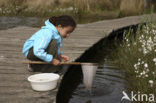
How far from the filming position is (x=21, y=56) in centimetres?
545

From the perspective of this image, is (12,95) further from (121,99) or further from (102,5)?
(102,5)

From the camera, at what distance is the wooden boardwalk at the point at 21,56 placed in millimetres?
3492

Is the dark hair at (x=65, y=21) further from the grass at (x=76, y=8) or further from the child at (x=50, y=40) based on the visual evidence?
the grass at (x=76, y=8)

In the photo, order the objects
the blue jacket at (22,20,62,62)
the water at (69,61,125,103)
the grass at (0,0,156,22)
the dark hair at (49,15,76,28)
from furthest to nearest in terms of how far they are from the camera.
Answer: the grass at (0,0,156,22)
the water at (69,61,125,103)
the dark hair at (49,15,76,28)
the blue jacket at (22,20,62,62)

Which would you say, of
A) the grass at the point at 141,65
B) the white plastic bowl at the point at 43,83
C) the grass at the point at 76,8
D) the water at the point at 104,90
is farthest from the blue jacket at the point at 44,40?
the grass at the point at 76,8

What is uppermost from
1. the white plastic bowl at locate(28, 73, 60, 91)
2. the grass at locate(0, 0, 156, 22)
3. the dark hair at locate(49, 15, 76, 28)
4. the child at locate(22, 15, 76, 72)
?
the dark hair at locate(49, 15, 76, 28)

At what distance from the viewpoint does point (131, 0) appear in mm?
12531

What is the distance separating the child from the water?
2.33 feet

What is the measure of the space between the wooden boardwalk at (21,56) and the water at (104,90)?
0.65m

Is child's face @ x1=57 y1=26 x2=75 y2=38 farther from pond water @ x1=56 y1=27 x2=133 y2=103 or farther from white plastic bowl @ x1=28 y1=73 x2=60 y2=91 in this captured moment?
pond water @ x1=56 y1=27 x2=133 y2=103

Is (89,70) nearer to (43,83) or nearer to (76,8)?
(43,83)

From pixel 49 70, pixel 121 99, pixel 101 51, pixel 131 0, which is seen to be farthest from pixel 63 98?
pixel 131 0

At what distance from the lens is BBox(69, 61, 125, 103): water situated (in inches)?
169

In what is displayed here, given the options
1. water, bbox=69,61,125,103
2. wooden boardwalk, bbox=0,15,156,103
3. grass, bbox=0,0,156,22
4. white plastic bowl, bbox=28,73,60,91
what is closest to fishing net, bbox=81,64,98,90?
water, bbox=69,61,125,103
